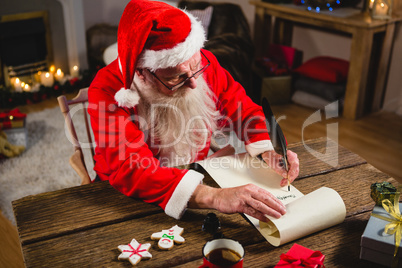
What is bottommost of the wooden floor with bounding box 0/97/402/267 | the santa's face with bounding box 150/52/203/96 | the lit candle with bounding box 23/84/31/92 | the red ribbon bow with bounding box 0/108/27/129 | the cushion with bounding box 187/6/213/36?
the wooden floor with bounding box 0/97/402/267

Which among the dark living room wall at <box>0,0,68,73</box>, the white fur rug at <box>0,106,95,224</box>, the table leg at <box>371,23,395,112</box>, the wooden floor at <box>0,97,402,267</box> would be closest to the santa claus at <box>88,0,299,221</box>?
the white fur rug at <box>0,106,95,224</box>

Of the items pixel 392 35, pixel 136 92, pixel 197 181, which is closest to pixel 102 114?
pixel 136 92

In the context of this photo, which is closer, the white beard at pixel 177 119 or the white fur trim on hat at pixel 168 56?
the white fur trim on hat at pixel 168 56

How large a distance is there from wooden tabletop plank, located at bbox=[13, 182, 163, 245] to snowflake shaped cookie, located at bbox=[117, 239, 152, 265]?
131mm

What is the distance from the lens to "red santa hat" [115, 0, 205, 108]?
1.25m

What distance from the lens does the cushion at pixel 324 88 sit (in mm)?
3479

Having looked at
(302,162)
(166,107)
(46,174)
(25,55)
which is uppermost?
(166,107)

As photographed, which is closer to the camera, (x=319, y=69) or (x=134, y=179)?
(x=134, y=179)

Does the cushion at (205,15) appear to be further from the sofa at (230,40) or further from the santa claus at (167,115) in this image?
the santa claus at (167,115)

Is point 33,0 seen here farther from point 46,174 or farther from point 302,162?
point 302,162

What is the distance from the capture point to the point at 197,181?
3.84 feet

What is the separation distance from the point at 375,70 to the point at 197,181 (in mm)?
2743

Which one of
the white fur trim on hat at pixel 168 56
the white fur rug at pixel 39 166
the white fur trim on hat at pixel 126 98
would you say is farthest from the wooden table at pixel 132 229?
the white fur rug at pixel 39 166

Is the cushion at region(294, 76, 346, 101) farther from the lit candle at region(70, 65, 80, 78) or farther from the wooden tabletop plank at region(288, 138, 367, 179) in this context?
the lit candle at region(70, 65, 80, 78)
